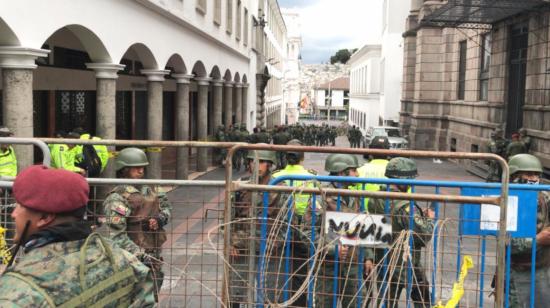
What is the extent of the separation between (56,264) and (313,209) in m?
2.07

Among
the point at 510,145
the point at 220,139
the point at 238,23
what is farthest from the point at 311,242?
the point at 238,23

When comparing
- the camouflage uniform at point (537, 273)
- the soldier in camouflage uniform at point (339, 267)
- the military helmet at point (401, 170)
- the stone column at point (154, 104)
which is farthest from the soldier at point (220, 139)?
the camouflage uniform at point (537, 273)

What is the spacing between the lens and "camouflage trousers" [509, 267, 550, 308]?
15.0 ft

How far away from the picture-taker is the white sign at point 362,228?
3.97m

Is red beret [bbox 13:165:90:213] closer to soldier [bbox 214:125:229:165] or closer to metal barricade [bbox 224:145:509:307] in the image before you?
metal barricade [bbox 224:145:509:307]

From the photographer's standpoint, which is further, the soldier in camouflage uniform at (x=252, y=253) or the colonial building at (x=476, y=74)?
the colonial building at (x=476, y=74)

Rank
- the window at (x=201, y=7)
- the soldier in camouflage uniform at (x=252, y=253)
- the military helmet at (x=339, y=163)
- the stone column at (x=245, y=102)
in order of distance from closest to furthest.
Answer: the soldier in camouflage uniform at (x=252, y=253), the military helmet at (x=339, y=163), the window at (x=201, y=7), the stone column at (x=245, y=102)

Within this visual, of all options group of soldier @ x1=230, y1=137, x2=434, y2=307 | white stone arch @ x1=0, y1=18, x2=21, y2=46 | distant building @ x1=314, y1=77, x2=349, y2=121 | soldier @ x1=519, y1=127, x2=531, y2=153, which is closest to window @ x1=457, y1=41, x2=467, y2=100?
soldier @ x1=519, y1=127, x2=531, y2=153

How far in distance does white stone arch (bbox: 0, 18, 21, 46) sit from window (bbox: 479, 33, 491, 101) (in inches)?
706

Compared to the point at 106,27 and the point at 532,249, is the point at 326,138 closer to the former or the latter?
the point at 106,27

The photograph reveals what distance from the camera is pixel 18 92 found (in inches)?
345

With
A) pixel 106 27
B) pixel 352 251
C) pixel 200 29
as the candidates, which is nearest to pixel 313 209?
pixel 352 251

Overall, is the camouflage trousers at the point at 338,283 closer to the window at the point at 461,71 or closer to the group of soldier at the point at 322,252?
the group of soldier at the point at 322,252

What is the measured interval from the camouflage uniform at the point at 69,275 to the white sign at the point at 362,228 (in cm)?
166
